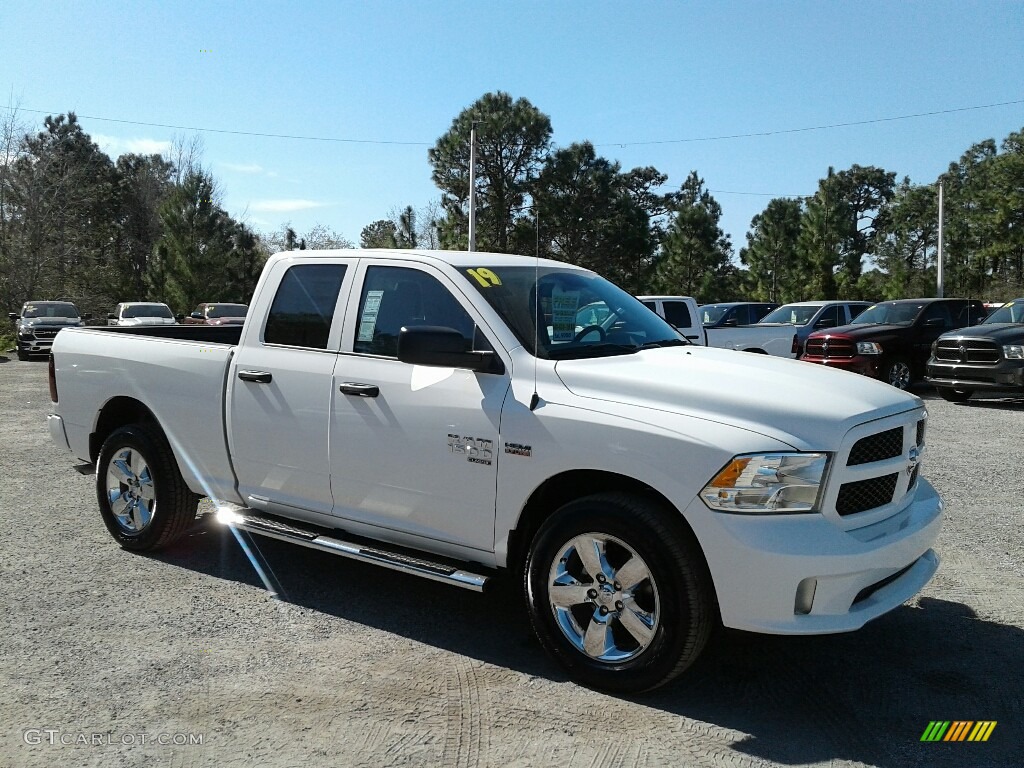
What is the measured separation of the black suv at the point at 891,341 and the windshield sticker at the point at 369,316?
12934mm

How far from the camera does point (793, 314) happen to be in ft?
74.8

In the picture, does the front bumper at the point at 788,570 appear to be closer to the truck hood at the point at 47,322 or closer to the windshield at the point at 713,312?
the windshield at the point at 713,312

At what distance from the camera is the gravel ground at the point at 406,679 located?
3.34 m

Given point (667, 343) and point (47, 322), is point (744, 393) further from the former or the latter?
point (47, 322)

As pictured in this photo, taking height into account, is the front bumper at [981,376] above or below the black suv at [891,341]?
below

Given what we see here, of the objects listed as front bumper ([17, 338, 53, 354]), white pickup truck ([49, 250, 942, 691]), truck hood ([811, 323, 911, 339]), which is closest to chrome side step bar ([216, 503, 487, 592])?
white pickup truck ([49, 250, 942, 691])

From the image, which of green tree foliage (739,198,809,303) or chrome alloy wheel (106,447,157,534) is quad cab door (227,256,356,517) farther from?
green tree foliage (739,198,809,303)

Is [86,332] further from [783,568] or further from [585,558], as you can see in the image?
[783,568]

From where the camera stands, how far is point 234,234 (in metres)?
53.3

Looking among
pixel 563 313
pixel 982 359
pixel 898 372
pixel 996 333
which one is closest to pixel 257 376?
pixel 563 313

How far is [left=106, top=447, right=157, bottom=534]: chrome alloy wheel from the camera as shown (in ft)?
18.7

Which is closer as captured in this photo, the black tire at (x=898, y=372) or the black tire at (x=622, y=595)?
the black tire at (x=622, y=595)

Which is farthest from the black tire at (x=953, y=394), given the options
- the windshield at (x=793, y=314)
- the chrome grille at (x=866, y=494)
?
the chrome grille at (x=866, y=494)

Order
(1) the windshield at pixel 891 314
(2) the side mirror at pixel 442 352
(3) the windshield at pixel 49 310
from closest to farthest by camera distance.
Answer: (2) the side mirror at pixel 442 352
(1) the windshield at pixel 891 314
(3) the windshield at pixel 49 310
